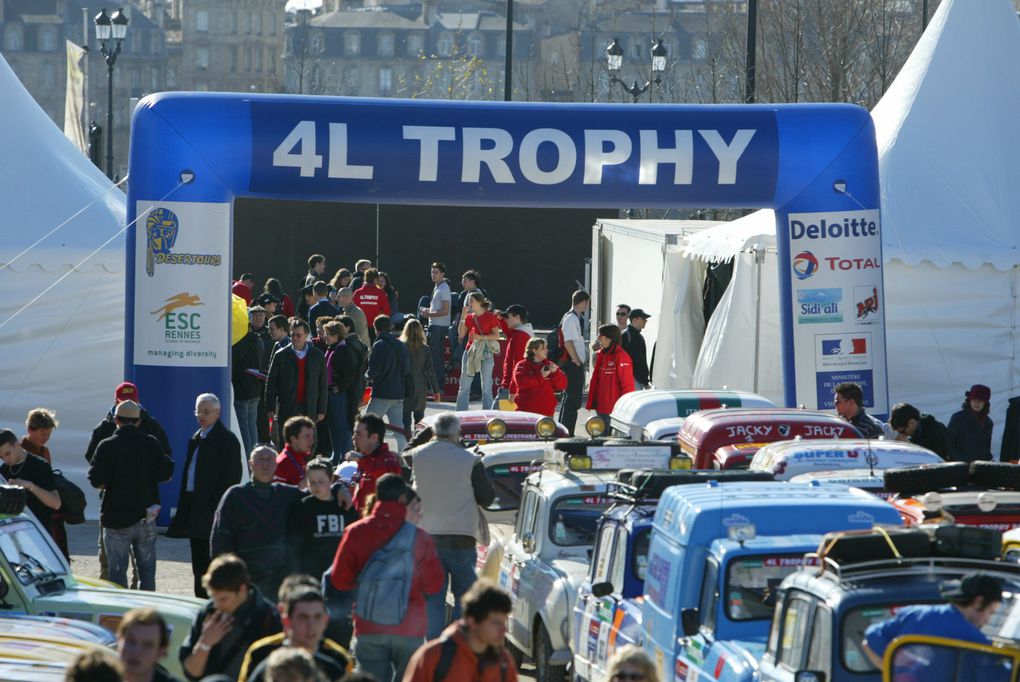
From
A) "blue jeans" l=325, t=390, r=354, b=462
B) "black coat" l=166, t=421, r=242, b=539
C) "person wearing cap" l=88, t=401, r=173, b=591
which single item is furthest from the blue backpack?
"blue jeans" l=325, t=390, r=354, b=462

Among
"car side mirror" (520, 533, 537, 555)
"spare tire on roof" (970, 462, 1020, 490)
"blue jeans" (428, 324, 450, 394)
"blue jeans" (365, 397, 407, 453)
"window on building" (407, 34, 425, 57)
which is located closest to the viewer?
"spare tire on roof" (970, 462, 1020, 490)

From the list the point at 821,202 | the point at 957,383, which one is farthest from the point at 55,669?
the point at 957,383

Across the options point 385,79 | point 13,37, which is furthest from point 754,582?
point 13,37

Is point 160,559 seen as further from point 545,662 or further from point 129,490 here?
point 545,662

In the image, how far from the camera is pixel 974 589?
278 inches

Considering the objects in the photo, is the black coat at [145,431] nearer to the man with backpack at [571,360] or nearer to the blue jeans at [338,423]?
the blue jeans at [338,423]

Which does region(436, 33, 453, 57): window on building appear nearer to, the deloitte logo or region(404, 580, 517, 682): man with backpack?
the deloitte logo

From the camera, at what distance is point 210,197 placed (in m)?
15.6

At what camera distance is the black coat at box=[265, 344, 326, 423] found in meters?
17.0

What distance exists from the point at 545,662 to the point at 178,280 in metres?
6.24

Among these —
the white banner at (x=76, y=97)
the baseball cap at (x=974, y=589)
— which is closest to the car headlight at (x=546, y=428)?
the baseball cap at (x=974, y=589)

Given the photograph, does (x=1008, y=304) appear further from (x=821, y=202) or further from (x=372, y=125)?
(x=372, y=125)

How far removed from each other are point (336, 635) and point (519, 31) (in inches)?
5581

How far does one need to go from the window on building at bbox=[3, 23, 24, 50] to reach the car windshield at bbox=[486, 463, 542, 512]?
151 metres
